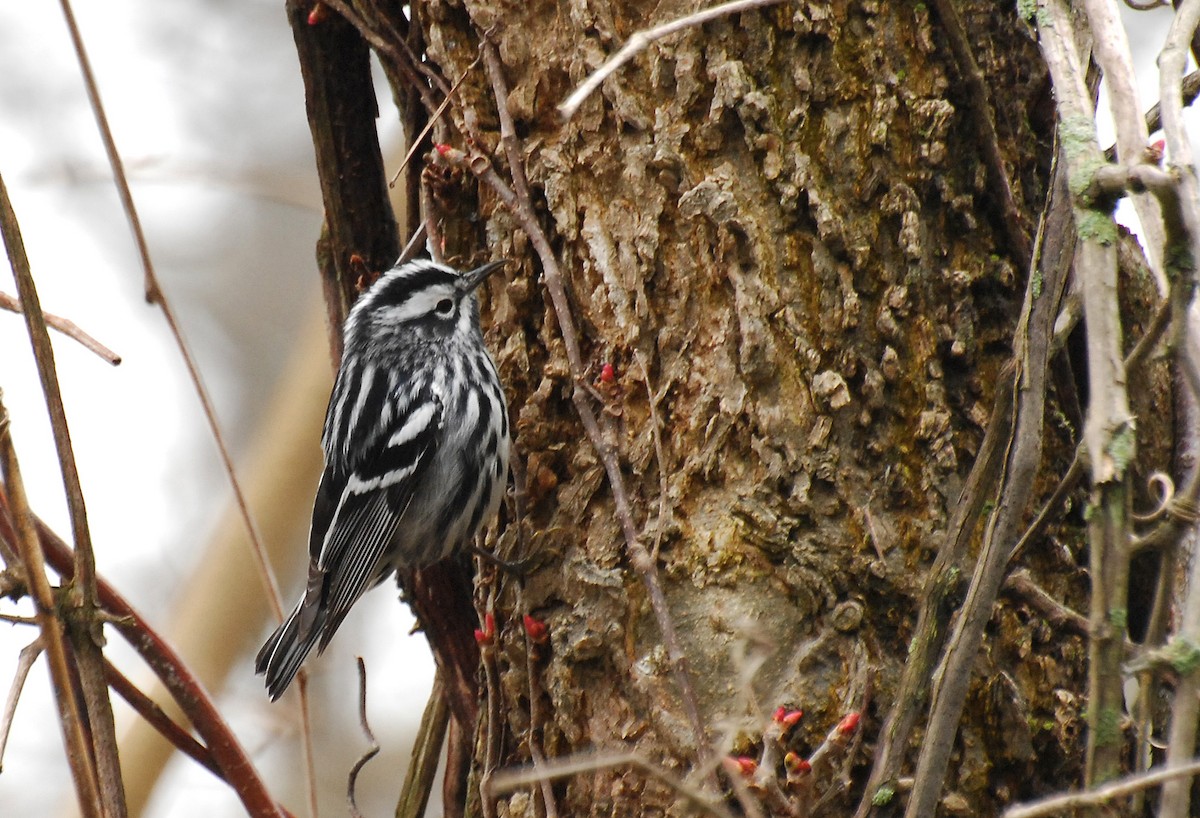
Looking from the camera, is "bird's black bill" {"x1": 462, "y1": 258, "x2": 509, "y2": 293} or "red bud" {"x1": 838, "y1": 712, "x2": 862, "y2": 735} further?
"bird's black bill" {"x1": 462, "y1": 258, "x2": 509, "y2": 293}

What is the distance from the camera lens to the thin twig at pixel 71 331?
2748mm

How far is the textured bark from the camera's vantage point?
9.34 ft

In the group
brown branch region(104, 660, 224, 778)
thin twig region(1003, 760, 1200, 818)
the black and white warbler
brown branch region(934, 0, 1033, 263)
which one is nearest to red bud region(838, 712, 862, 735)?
thin twig region(1003, 760, 1200, 818)

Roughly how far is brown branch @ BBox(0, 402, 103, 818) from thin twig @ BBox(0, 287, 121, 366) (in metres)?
0.26

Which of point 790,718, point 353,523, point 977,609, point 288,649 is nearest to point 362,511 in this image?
point 353,523

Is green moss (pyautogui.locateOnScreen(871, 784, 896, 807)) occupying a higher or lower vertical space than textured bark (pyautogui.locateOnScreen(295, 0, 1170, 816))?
lower

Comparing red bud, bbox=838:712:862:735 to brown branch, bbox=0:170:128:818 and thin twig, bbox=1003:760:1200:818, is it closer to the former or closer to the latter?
thin twig, bbox=1003:760:1200:818

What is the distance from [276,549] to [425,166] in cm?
315

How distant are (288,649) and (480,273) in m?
1.38

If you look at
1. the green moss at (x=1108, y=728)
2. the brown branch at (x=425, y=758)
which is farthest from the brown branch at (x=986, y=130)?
the brown branch at (x=425, y=758)

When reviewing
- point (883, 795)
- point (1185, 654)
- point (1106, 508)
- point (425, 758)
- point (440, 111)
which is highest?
point (440, 111)

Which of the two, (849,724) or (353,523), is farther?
(353,523)

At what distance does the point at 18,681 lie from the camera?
251 cm

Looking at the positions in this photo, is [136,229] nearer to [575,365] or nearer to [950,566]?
[575,365]
